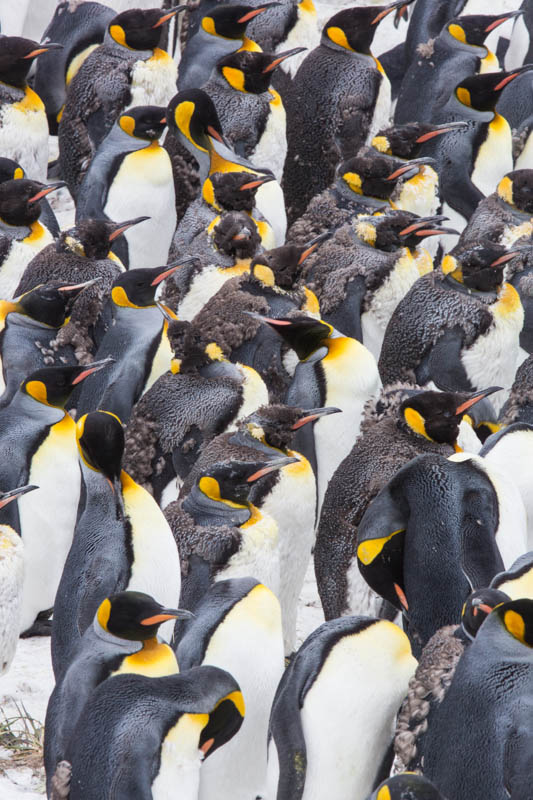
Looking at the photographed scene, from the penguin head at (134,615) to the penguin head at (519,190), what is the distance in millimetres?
3357

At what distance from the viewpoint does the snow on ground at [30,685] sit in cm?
343

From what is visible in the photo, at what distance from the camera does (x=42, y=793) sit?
3393 millimetres

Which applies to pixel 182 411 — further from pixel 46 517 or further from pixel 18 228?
pixel 18 228

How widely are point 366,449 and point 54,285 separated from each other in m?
1.59

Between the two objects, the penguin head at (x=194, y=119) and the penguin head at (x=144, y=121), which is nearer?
the penguin head at (x=194, y=119)

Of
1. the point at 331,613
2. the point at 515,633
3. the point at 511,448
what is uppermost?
the point at 515,633

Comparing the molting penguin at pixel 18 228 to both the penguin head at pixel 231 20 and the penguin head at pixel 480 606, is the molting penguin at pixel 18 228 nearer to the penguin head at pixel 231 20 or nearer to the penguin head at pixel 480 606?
the penguin head at pixel 231 20

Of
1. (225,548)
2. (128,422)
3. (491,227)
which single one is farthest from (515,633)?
(491,227)

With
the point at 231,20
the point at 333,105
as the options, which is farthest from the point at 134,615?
the point at 231,20

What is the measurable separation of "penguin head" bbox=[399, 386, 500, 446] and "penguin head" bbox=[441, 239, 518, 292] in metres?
1.17

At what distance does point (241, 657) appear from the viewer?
135 inches

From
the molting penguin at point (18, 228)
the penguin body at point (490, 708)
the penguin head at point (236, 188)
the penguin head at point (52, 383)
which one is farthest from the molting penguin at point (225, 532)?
the molting penguin at point (18, 228)

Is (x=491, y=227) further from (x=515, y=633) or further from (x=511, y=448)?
(x=515, y=633)

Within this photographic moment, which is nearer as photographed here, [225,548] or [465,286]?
[225,548]
